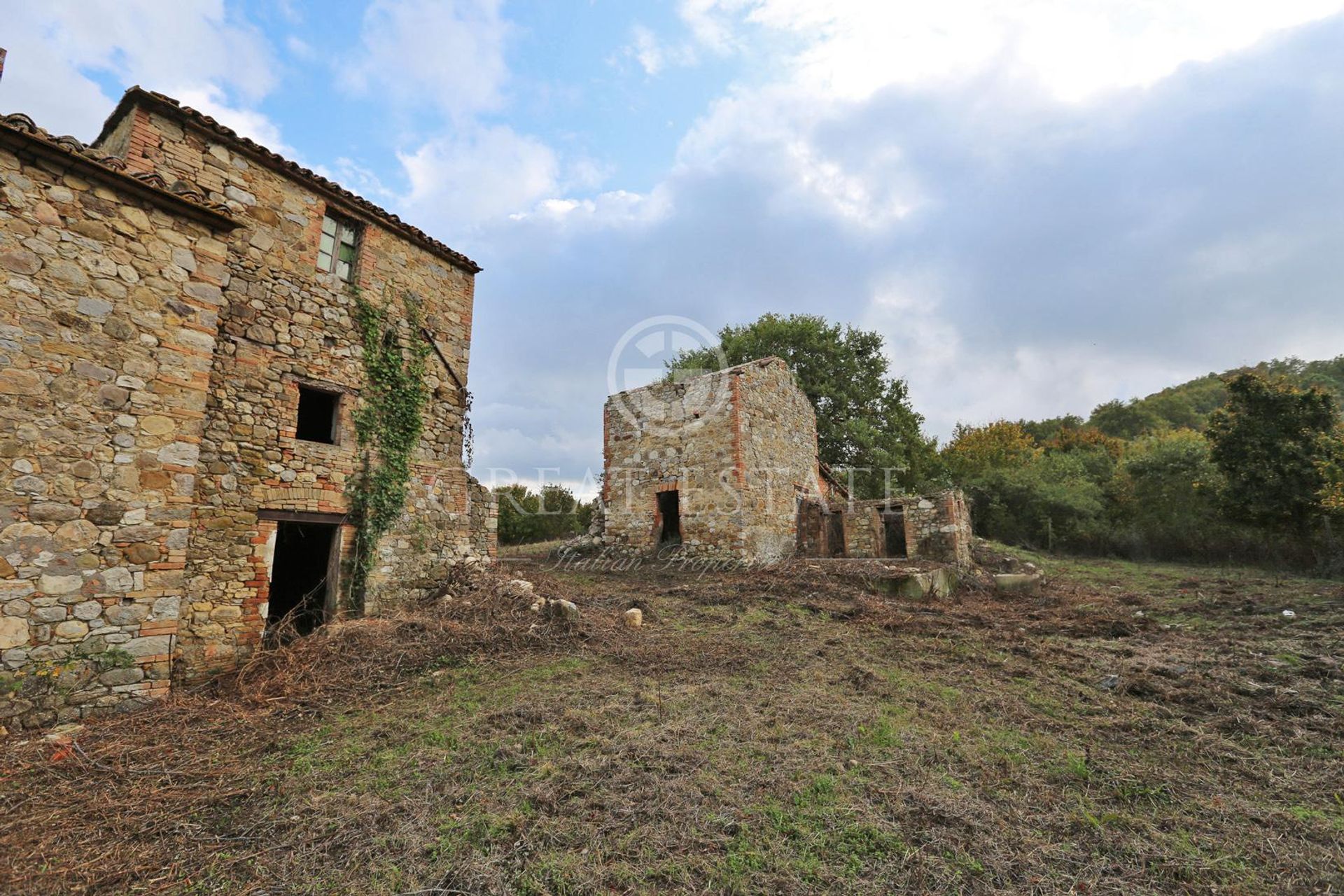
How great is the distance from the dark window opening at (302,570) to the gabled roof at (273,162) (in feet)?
14.3

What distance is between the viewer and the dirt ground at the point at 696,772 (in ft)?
9.00

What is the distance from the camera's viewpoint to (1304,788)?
344 centimetres

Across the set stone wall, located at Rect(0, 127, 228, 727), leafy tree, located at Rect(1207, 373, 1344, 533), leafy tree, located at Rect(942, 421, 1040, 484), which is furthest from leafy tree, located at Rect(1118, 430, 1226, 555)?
stone wall, located at Rect(0, 127, 228, 727)

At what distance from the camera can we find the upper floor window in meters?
7.40

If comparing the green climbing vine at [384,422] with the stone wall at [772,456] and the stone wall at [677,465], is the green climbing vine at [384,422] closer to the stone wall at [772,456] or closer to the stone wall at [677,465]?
the stone wall at [677,465]

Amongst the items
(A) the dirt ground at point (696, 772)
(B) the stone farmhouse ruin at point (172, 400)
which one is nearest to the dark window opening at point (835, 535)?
(A) the dirt ground at point (696, 772)

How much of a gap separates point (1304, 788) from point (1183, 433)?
32191 millimetres

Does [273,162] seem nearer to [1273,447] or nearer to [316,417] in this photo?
[316,417]

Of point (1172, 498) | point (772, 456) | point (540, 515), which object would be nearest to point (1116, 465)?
point (1172, 498)

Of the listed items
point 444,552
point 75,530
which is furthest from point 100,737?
point 444,552

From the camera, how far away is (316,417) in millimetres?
7805

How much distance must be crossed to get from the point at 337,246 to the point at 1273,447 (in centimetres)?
2312

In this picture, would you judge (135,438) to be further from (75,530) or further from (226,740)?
(226,740)

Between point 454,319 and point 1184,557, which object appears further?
point 1184,557
